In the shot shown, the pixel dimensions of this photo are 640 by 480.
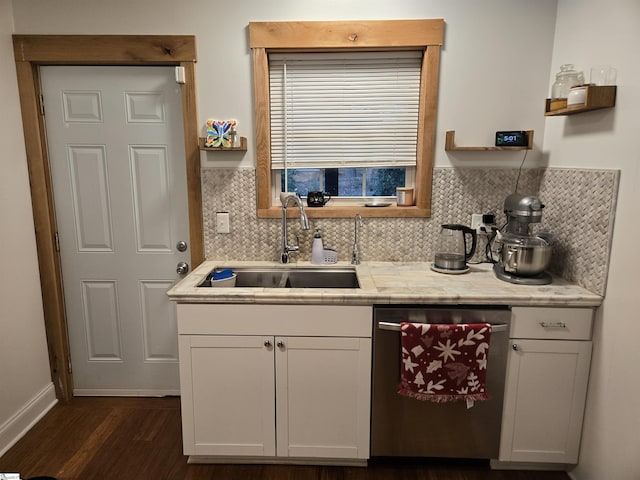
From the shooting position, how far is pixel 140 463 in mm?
1992

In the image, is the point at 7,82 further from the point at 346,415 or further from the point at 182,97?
the point at 346,415

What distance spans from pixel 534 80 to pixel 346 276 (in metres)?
1.47

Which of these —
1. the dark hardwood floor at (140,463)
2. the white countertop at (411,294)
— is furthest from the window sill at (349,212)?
the dark hardwood floor at (140,463)

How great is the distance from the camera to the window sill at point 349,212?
231cm

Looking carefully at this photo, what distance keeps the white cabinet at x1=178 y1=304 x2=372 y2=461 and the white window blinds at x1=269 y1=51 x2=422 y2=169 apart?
3.16ft

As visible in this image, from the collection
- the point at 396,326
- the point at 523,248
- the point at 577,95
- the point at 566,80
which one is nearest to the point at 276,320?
the point at 396,326

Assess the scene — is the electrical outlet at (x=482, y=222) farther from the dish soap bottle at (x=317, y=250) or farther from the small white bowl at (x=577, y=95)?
the dish soap bottle at (x=317, y=250)

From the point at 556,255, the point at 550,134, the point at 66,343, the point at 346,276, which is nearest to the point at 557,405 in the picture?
the point at 556,255

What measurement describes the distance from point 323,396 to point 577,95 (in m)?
1.72

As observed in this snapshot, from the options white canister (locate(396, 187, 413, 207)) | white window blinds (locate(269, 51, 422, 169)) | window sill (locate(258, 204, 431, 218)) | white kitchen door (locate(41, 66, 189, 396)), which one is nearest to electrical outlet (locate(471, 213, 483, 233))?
window sill (locate(258, 204, 431, 218))

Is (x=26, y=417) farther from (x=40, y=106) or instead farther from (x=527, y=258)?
(x=527, y=258)

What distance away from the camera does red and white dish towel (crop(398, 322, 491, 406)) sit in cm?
172

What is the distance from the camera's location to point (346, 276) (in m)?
2.24

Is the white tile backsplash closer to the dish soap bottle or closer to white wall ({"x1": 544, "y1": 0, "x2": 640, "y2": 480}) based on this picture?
the dish soap bottle
